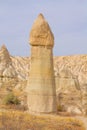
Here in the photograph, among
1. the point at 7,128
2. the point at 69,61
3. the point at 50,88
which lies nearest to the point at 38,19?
the point at 50,88

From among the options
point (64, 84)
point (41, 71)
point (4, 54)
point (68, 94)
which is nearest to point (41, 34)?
point (41, 71)

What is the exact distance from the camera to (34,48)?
23578 millimetres

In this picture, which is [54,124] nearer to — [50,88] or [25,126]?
[25,126]

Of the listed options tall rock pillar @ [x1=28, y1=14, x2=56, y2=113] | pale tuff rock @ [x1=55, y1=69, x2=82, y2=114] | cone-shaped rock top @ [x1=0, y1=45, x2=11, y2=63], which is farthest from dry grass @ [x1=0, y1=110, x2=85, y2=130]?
cone-shaped rock top @ [x1=0, y1=45, x2=11, y2=63]

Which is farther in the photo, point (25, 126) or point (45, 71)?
point (45, 71)

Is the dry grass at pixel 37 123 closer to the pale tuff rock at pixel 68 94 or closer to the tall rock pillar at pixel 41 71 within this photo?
the tall rock pillar at pixel 41 71

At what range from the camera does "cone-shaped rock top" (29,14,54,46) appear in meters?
23.6

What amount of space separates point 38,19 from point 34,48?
1.58 m

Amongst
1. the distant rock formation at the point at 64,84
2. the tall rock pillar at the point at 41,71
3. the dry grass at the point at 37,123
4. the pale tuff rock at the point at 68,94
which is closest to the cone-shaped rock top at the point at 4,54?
the distant rock formation at the point at 64,84

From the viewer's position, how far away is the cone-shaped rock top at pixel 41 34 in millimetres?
23625

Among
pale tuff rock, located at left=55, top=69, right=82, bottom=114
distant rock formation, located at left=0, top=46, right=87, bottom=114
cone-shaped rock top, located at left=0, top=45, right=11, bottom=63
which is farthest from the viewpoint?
cone-shaped rock top, located at left=0, top=45, right=11, bottom=63

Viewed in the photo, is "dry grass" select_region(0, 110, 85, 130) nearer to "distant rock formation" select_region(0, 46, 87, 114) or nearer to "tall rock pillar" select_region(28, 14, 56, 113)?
"tall rock pillar" select_region(28, 14, 56, 113)

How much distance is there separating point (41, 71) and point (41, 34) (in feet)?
6.42

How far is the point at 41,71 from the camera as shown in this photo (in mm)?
23172
